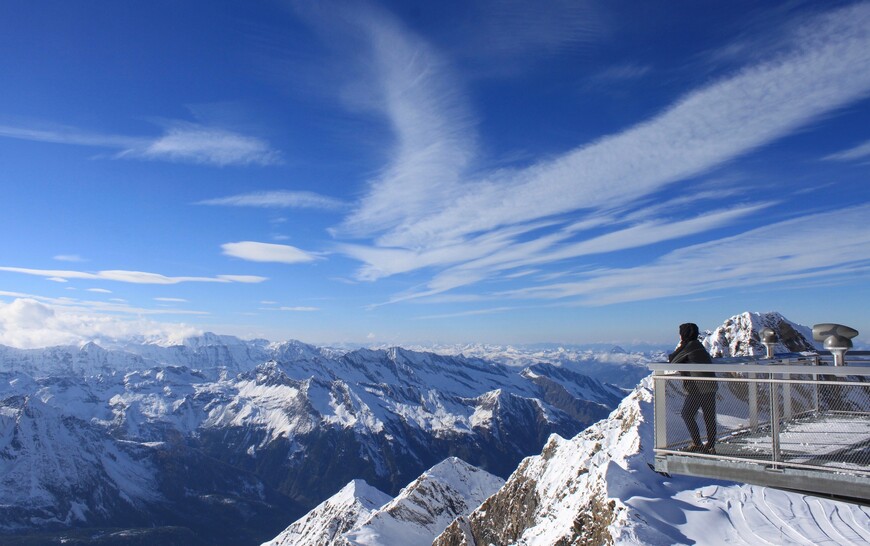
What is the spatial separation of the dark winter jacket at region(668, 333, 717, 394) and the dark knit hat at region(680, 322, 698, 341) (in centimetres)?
7

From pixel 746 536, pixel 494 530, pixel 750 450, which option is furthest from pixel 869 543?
pixel 494 530

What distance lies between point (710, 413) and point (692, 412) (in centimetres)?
33

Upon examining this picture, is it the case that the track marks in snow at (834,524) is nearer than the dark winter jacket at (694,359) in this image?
No

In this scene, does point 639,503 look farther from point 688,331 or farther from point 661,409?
point 661,409

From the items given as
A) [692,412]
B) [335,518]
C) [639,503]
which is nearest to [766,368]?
[692,412]

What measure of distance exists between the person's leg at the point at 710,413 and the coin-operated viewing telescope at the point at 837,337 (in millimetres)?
2347

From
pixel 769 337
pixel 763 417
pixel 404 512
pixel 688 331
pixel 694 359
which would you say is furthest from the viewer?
pixel 404 512

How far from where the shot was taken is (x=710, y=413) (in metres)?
11.4

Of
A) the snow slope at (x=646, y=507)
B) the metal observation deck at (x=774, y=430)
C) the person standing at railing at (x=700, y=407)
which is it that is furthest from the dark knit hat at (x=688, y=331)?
the snow slope at (x=646, y=507)

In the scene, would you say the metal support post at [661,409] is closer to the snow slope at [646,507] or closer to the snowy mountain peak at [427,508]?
the snow slope at [646,507]

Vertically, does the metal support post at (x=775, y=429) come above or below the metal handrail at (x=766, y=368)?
below

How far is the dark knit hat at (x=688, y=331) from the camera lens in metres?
12.4

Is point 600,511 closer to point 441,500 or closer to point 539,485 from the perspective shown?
point 539,485

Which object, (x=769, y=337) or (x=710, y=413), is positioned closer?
(x=710, y=413)
